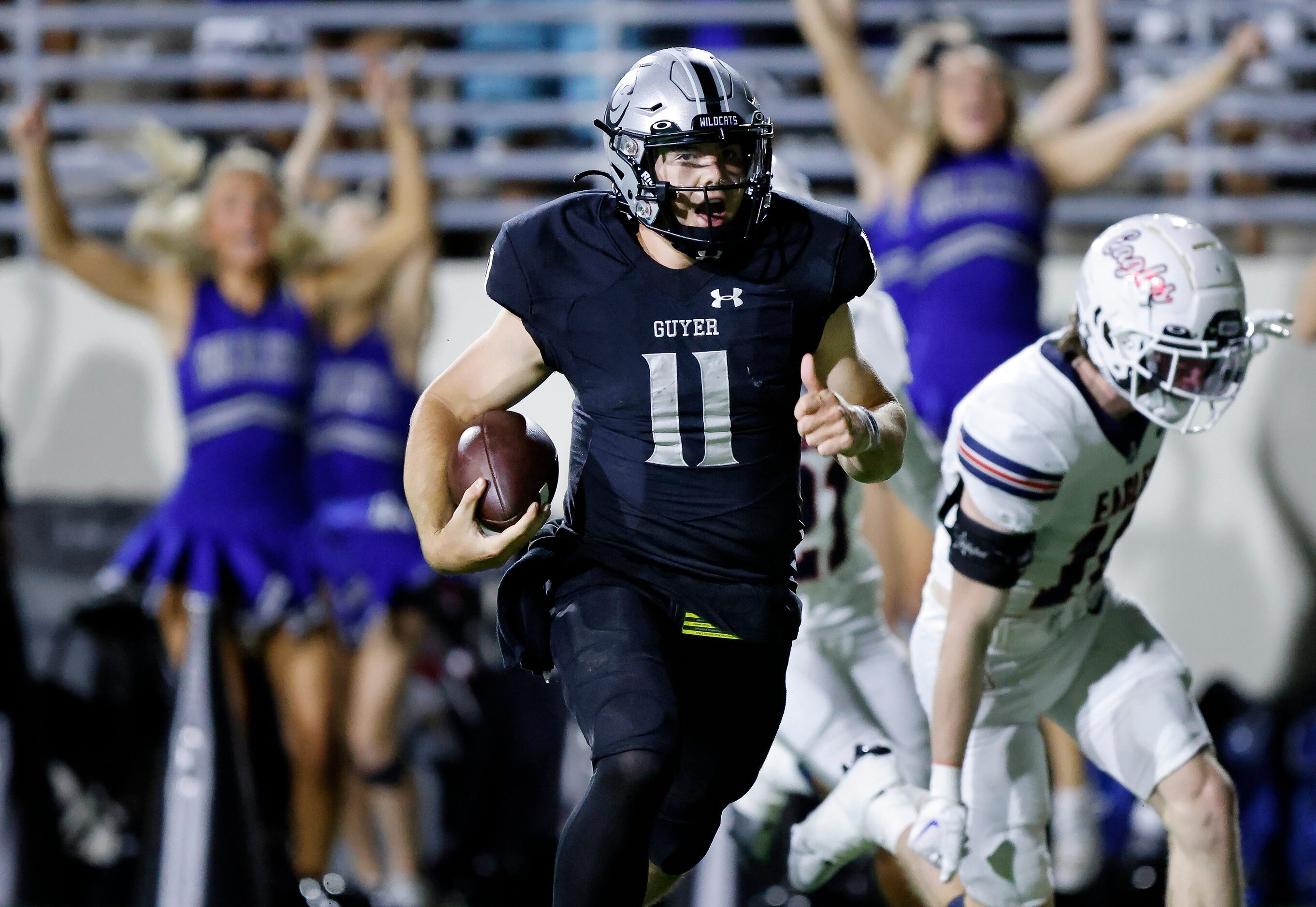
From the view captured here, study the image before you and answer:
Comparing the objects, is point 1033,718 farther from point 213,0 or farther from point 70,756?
point 213,0

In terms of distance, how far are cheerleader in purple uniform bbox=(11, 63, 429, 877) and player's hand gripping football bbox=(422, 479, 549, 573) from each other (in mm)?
2558

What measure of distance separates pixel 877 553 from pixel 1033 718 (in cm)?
168

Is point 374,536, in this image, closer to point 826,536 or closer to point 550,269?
point 826,536

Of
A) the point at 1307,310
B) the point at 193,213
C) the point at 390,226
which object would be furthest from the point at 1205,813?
the point at 193,213

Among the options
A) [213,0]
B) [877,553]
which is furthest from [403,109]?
[877,553]

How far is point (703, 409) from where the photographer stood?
3.14 meters

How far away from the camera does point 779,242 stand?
3176mm

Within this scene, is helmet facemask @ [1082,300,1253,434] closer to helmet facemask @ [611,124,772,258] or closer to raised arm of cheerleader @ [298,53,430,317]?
helmet facemask @ [611,124,772,258]

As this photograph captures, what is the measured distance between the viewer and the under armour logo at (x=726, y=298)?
10.2ft

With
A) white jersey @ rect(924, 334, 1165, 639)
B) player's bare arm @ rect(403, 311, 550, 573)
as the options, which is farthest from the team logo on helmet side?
player's bare arm @ rect(403, 311, 550, 573)

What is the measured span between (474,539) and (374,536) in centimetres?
324

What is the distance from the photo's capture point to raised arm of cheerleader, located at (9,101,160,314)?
6.06 metres

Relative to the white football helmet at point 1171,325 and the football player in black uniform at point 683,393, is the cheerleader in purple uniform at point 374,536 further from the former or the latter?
the white football helmet at point 1171,325

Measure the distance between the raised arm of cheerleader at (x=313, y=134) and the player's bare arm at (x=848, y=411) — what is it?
148 inches
